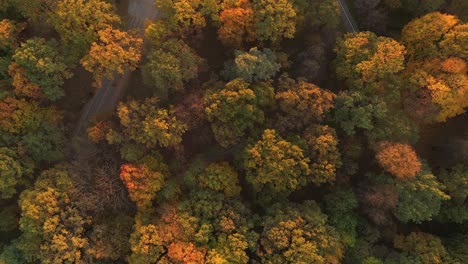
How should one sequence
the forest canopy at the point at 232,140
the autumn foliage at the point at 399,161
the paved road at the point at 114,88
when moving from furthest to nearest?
the paved road at the point at 114,88 → the forest canopy at the point at 232,140 → the autumn foliage at the point at 399,161

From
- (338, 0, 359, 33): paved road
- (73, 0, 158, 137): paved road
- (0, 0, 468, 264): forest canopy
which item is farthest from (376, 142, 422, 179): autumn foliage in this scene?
(73, 0, 158, 137): paved road

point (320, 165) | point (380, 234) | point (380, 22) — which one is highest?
point (380, 22)

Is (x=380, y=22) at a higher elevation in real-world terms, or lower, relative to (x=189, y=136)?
higher

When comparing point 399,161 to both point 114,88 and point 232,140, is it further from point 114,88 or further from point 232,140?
point 114,88

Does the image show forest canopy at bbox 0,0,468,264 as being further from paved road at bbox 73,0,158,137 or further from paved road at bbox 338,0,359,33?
paved road at bbox 338,0,359,33

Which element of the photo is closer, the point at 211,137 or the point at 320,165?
the point at 320,165

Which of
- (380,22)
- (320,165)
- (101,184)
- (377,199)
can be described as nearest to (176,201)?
(101,184)

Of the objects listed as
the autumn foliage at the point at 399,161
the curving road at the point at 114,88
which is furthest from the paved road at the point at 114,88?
the autumn foliage at the point at 399,161

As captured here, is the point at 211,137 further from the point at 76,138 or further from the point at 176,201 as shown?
the point at 76,138

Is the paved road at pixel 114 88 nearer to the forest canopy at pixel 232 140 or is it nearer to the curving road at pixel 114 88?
the curving road at pixel 114 88
